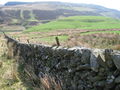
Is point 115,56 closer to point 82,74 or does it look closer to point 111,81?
point 111,81

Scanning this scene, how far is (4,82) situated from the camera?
934 centimetres

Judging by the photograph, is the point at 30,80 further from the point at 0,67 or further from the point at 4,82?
the point at 0,67

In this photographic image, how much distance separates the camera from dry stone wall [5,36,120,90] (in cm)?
495

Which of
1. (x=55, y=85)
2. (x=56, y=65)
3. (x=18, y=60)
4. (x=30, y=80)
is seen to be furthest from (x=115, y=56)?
(x=18, y=60)

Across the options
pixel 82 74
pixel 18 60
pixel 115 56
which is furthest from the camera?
pixel 18 60

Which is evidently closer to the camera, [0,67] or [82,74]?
[82,74]

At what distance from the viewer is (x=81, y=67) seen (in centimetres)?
590

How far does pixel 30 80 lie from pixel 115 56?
5.00m

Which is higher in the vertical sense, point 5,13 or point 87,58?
point 87,58

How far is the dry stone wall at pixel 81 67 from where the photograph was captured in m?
4.95

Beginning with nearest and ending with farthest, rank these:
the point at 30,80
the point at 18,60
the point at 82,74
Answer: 1. the point at 82,74
2. the point at 30,80
3. the point at 18,60

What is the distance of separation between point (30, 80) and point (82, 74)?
3.65 m

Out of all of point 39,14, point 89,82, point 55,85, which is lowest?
point 39,14

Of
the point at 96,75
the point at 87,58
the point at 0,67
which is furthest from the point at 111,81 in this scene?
the point at 0,67
